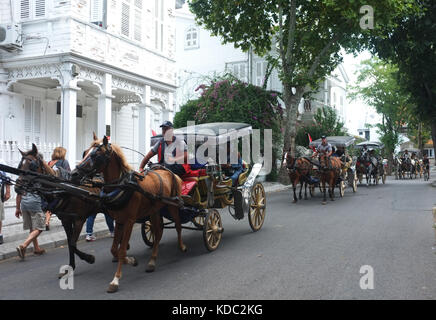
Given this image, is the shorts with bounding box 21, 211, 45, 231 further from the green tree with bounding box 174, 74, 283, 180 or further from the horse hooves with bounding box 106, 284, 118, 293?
the green tree with bounding box 174, 74, 283, 180

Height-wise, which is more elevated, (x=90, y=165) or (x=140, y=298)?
(x=90, y=165)

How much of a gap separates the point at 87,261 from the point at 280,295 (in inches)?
122

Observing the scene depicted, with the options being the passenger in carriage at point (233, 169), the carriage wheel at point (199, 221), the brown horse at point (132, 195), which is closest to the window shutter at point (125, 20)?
the passenger in carriage at point (233, 169)

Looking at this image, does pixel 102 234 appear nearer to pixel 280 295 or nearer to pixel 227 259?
pixel 227 259

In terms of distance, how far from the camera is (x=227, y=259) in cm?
682

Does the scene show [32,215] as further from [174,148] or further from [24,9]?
[24,9]

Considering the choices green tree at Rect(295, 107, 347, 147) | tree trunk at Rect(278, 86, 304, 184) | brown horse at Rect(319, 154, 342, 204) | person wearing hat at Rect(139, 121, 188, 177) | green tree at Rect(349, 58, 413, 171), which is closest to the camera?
person wearing hat at Rect(139, 121, 188, 177)

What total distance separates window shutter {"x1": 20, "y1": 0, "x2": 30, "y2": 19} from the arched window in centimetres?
1917

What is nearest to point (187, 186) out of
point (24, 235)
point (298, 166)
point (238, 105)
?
point (24, 235)

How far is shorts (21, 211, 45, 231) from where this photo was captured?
7.37 meters

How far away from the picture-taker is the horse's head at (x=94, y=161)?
531 centimetres

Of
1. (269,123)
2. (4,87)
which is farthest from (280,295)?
(269,123)

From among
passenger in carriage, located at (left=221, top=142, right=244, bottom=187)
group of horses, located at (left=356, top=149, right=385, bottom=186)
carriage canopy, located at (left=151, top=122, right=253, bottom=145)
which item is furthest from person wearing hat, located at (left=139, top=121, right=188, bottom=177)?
group of horses, located at (left=356, top=149, right=385, bottom=186)
